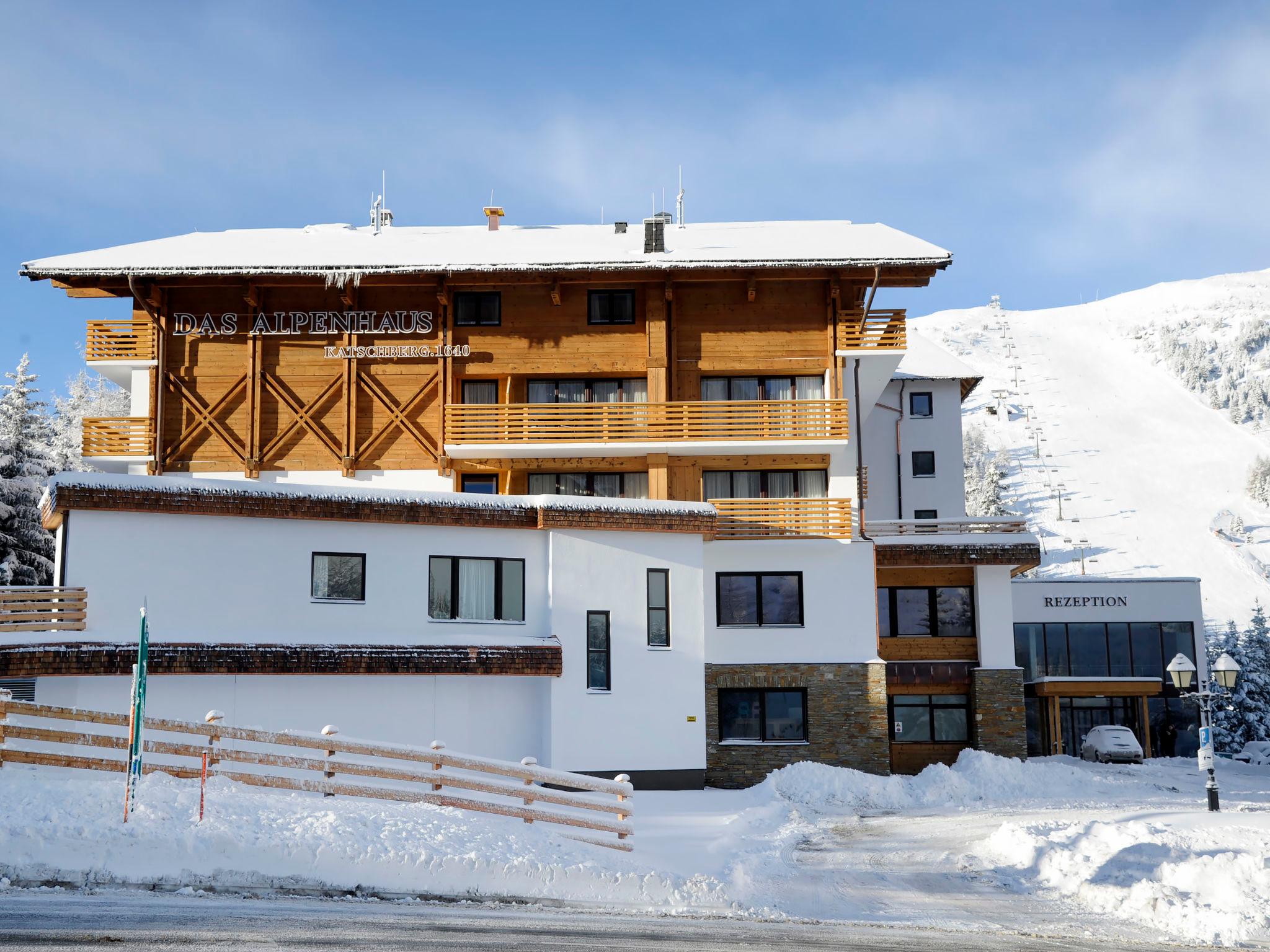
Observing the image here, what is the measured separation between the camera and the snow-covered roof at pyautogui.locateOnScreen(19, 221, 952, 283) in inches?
1395

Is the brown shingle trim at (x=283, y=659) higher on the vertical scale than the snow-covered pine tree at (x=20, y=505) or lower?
lower

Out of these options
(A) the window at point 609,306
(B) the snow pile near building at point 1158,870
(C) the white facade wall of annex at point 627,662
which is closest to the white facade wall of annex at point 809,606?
(C) the white facade wall of annex at point 627,662

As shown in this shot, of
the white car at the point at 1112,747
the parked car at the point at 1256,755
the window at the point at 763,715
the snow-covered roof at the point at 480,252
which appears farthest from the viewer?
the parked car at the point at 1256,755

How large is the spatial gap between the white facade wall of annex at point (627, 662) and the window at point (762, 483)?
24.6 ft

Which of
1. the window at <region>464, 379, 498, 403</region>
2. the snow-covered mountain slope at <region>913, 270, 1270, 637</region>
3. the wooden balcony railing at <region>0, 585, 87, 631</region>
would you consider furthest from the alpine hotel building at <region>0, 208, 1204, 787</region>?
the snow-covered mountain slope at <region>913, 270, 1270, 637</region>

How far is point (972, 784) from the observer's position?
103 ft

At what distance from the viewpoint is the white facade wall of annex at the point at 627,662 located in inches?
1091

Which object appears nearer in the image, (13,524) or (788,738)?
(788,738)

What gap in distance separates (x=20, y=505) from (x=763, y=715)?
2470 cm

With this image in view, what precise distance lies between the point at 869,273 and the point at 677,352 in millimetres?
6178

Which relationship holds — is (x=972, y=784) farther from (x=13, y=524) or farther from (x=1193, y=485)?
(x=1193, y=485)

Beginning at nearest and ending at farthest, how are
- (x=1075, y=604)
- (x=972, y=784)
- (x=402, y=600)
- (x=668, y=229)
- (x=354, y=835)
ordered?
(x=354, y=835) → (x=402, y=600) → (x=972, y=784) → (x=668, y=229) → (x=1075, y=604)

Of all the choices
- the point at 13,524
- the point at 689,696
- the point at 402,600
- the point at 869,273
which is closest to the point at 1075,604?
the point at 869,273

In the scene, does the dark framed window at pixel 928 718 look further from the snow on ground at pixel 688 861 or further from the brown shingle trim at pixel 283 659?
the brown shingle trim at pixel 283 659
